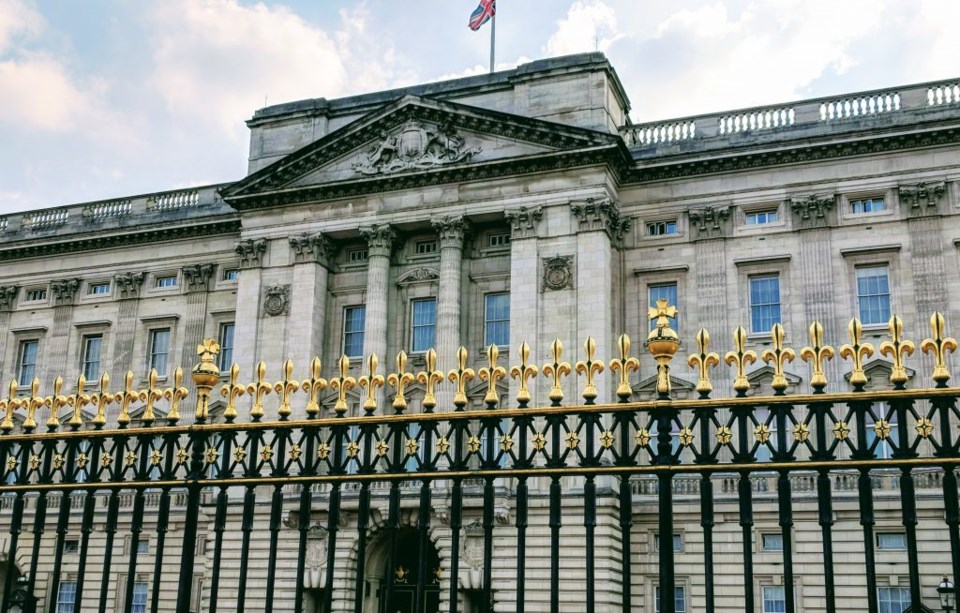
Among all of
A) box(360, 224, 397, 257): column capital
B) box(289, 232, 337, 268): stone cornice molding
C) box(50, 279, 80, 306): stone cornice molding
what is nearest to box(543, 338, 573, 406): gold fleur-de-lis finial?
box(360, 224, 397, 257): column capital

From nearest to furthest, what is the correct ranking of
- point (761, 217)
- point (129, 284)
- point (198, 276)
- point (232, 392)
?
point (232, 392) → point (761, 217) → point (198, 276) → point (129, 284)

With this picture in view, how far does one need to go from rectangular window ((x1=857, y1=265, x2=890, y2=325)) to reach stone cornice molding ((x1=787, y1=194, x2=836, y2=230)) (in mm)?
2064

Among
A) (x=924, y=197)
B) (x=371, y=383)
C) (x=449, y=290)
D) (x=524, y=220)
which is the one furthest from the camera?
(x=449, y=290)

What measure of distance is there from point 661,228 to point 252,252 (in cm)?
1502

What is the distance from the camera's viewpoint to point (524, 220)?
3928 cm

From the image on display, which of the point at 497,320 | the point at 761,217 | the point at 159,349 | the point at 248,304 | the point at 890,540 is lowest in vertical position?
the point at 890,540

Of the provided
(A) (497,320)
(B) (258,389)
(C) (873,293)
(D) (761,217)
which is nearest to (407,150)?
(A) (497,320)

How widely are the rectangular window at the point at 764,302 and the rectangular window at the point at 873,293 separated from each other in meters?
2.58

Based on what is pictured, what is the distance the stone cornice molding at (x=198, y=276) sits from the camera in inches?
1827

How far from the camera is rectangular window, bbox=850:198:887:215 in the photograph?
1475 inches

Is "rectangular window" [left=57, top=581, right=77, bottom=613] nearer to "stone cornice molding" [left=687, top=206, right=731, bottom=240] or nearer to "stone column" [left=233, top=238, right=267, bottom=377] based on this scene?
"stone column" [left=233, top=238, right=267, bottom=377]

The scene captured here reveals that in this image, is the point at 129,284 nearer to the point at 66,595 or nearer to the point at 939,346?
the point at 66,595

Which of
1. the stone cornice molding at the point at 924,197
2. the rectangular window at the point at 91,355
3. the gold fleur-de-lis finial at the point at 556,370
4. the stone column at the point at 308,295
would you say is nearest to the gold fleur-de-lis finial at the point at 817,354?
the gold fleur-de-lis finial at the point at 556,370

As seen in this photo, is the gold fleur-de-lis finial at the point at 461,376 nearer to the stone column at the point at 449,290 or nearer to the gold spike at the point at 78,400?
the gold spike at the point at 78,400
